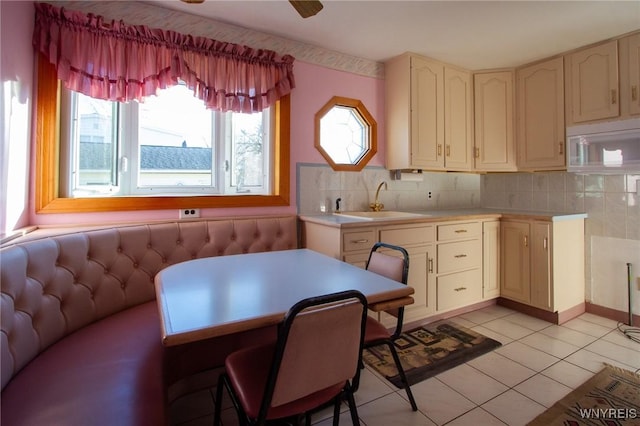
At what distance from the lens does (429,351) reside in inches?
90.1

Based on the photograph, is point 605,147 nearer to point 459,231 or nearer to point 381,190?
point 459,231

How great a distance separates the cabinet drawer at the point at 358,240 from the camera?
228cm

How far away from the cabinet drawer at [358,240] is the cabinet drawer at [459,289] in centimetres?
84

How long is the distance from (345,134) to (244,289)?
223 centimetres

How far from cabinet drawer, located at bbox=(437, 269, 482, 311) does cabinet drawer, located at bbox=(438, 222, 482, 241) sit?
336 millimetres

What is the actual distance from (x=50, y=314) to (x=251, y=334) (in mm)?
934

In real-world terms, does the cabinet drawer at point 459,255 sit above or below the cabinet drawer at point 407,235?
below

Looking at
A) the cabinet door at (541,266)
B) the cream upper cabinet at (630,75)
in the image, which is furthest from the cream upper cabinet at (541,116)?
the cabinet door at (541,266)

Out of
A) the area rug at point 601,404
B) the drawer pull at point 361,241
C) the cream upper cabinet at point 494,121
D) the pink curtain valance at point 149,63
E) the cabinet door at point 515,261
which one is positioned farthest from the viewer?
the cream upper cabinet at point 494,121

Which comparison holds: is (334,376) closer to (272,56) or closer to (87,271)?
(87,271)

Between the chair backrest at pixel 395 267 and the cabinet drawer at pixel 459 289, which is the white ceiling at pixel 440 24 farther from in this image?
the cabinet drawer at pixel 459 289

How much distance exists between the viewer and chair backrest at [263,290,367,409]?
90 cm

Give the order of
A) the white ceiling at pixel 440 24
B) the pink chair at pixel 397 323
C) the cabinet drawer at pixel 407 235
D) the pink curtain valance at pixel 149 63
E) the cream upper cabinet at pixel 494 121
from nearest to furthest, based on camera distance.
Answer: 1. the pink chair at pixel 397 323
2. the pink curtain valance at pixel 149 63
3. the white ceiling at pixel 440 24
4. the cabinet drawer at pixel 407 235
5. the cream upper cabinet at pixel 494 121

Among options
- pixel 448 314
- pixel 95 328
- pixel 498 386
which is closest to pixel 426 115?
pixel 448 314
